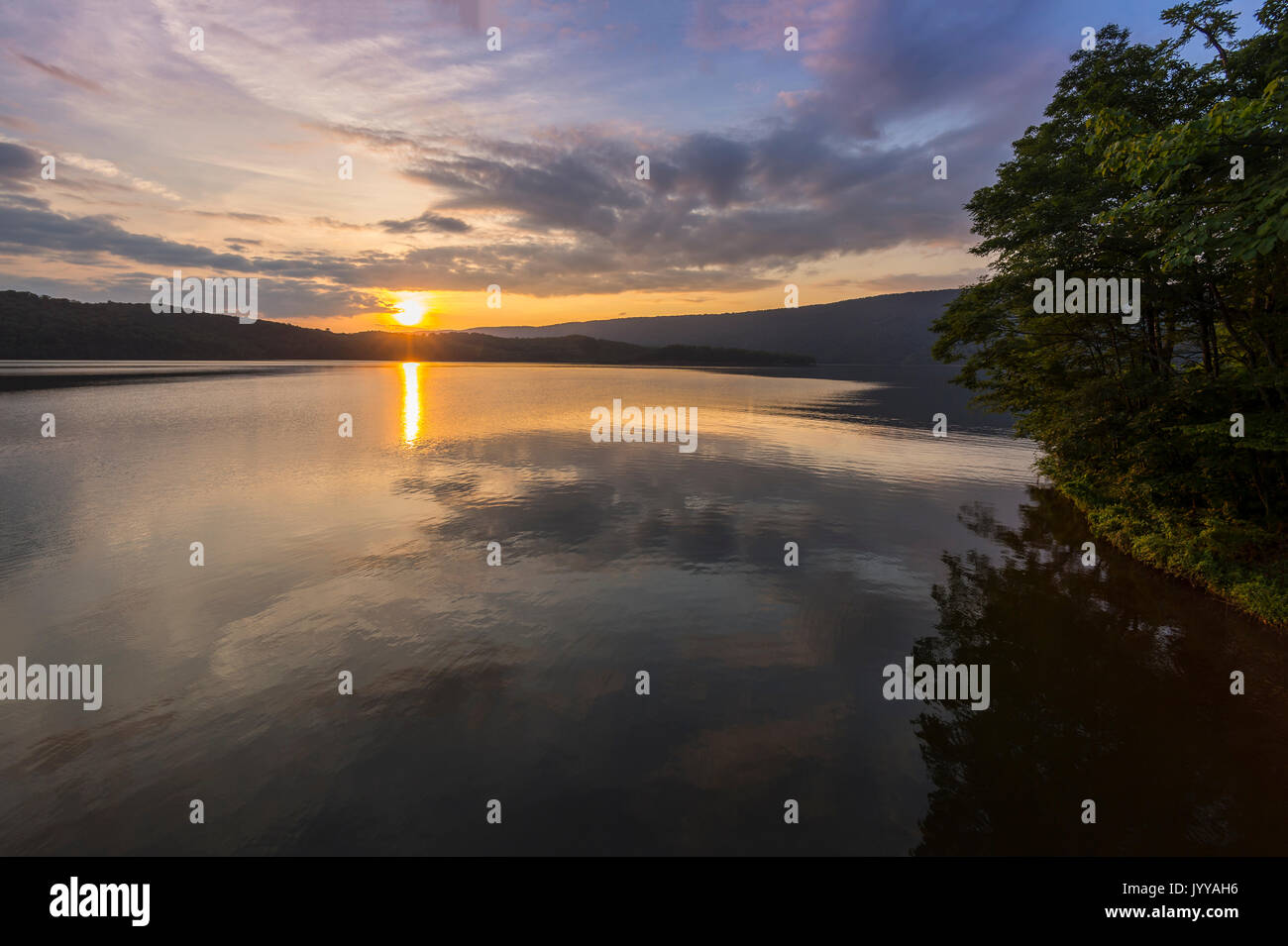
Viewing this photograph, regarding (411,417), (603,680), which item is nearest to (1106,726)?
(603,680)

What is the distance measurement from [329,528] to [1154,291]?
34482mm

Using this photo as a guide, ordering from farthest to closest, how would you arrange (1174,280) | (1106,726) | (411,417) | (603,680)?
(411,417) → (1174,280) → (603,680) → (1106,726)

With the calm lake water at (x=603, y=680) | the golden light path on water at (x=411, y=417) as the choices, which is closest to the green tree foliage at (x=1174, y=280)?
the calm lake water at (x=603, y=680)

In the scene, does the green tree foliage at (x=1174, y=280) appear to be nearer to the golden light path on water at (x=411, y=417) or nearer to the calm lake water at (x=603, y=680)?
the calm lake water at (x=603, y=680)

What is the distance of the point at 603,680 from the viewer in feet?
43.9

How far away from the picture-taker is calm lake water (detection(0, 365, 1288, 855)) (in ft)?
30.2

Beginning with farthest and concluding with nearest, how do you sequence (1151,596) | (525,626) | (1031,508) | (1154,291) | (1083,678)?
(1031,508) → (1154,291) → (1151,596) → (525,626) → (1083,678)

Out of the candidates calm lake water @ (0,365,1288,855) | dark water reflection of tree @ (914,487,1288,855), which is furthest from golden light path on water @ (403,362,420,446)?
dark water reflection of tree @ (914,487,1288,855)

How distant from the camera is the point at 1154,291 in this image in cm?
2042

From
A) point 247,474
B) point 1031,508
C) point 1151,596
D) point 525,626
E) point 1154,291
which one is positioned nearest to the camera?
point 525,626

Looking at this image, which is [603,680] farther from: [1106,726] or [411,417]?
[411,417]

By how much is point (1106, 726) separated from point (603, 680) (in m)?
11.2
